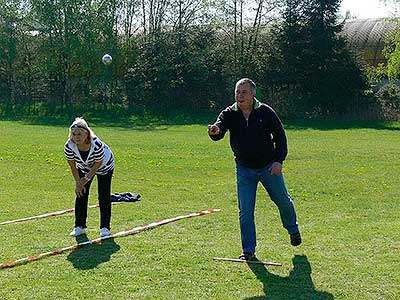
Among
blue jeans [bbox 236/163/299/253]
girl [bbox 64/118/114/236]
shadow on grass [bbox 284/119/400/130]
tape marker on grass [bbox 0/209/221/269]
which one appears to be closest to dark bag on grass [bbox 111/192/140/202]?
tape marker on grass [bbox 0/209/221/269]

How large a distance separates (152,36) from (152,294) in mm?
38698

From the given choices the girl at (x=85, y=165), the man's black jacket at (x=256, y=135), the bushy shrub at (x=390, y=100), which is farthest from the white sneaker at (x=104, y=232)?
the bushy shrub at (x=390, y=100)

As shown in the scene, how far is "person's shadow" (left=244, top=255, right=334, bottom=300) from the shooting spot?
19.2ft

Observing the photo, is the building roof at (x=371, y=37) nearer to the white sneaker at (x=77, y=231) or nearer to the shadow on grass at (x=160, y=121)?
the shadow on grass at (x=160, y=121)

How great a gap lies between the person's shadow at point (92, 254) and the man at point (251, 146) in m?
1.55

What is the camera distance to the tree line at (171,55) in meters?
39.0

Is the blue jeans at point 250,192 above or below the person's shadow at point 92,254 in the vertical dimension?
above

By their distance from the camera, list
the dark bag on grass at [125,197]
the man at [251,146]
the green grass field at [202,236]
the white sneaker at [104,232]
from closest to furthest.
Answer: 1. the green grass field at [202,236]
2. the man at [251,146]
3. the white sneaker at [104,232]
4. the dark bag on grass at [125,197]

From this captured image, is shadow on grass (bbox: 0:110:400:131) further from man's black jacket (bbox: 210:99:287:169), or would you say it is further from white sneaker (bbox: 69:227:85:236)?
man's black jacket (bbox: 210:99:287:169)

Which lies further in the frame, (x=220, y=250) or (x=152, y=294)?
(x=220, y=250)

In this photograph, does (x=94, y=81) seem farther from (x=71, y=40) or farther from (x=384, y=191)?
(x=384, y=191)

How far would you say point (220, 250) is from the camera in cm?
767

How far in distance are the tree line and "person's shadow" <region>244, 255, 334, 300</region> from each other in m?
32.9

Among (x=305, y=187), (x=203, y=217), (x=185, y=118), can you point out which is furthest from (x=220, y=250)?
(x=185, y=118)
